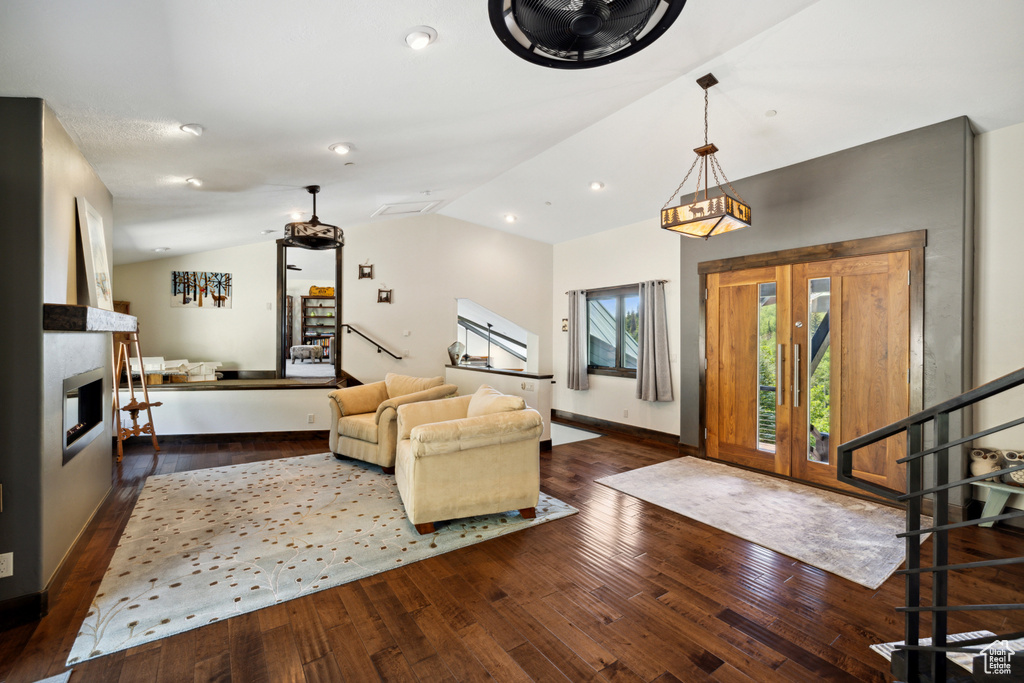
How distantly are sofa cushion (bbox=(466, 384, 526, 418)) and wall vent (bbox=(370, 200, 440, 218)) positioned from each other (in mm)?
2877

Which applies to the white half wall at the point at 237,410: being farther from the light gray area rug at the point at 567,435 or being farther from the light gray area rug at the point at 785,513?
the light gray area rug at the point at 785,513

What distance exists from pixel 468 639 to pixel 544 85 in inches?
119

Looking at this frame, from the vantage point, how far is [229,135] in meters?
2.77

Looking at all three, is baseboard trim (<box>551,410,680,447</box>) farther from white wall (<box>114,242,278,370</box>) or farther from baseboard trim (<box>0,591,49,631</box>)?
baseboard trim (<box>0,591,49,631</box>)

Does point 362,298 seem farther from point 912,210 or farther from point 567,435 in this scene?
point 912,210

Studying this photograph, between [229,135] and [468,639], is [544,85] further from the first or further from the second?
[468,639]

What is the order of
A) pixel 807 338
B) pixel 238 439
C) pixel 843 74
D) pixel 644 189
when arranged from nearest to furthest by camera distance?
pixel 843 74 → pixel 807 338 → pixel 644 189 → pixel 238 439

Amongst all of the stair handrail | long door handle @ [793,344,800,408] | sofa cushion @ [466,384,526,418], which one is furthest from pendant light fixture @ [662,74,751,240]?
the stair handrail

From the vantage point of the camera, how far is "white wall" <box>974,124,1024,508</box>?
3.27 metres

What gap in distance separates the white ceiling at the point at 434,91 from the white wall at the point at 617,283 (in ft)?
4.01

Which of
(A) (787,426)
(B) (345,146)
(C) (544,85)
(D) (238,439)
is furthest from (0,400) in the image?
(A) (787,426)

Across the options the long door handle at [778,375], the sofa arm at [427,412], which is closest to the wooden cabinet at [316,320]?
the sofa arm at [427,412]

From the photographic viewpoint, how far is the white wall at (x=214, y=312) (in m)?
6.10

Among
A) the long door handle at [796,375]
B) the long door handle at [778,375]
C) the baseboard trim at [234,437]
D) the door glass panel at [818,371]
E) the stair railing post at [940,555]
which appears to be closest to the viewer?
the stair railing post at [940,555]
